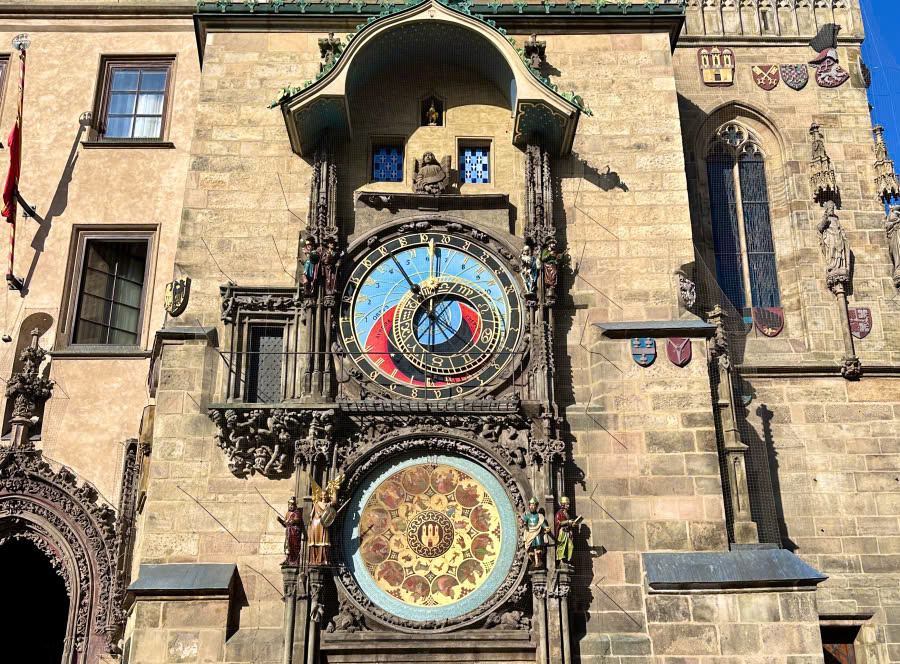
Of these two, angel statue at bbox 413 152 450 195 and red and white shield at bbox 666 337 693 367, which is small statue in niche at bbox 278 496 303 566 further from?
red and white shield at bbox 666 337 693 367

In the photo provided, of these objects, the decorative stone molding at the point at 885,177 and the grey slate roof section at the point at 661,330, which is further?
the decorative stone molding at the point at 885,177

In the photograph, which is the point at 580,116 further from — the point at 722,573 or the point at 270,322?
the point at 722,573

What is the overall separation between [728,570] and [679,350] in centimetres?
267

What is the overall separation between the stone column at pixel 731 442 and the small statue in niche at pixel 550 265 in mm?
2012

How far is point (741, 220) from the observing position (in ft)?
55.2

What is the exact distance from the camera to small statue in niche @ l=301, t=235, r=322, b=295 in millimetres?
13406

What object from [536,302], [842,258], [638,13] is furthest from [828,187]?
[536,302]

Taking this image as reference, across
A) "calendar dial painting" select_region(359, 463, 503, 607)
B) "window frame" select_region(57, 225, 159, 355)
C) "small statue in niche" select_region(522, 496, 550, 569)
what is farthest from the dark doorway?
"small statue in niche" select_region(522, 496, 550, 569)

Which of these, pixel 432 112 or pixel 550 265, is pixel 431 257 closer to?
pixel 550 265

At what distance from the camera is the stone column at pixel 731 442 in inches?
514

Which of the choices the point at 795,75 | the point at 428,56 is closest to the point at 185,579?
the point at 428,56

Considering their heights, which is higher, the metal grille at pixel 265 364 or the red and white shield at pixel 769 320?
the red and white shield at pixel 769 320

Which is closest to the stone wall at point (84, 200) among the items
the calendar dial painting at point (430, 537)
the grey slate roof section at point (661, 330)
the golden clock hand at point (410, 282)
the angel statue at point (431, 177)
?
the golden clock hand at point (410, 282)

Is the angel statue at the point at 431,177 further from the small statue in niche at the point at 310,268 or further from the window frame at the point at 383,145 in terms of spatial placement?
the small statue in niche at the point at 310,268
